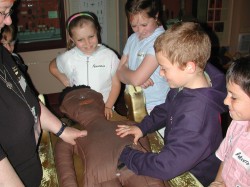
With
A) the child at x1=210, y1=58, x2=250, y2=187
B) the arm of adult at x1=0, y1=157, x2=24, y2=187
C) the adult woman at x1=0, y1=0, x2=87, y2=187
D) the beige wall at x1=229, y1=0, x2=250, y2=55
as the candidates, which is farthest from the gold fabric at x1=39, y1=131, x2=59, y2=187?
the beige wall at x1=229, y1=0, x2=250, y2=55

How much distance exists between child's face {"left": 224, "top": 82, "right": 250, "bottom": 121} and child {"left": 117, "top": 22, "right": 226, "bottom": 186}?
0.22ft

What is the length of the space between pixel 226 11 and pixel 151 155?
3.39 meters

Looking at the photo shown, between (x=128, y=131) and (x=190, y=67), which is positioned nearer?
(x=190, y=67)

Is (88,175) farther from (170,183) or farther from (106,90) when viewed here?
(106,90)

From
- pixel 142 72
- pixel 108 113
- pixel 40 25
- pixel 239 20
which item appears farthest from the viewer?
pixel 239 20

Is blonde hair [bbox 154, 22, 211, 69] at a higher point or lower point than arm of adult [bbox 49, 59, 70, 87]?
higher

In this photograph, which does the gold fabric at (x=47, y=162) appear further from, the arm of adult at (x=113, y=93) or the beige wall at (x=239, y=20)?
the beige wall at (x=239, y=20)

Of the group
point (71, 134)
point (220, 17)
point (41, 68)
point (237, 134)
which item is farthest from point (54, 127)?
point (220, 17)

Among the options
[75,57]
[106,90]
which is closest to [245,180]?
[106,90]

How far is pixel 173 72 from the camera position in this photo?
3.74 feet

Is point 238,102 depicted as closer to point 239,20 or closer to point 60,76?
point 60,76

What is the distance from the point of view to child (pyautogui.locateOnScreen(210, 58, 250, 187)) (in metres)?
1.01

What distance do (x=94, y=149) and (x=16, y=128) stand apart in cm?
32

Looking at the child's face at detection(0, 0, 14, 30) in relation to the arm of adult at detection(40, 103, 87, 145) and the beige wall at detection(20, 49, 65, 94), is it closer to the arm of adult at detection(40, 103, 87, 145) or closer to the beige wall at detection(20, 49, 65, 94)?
the arm of adult at detection(40, 103, 87, 145)
